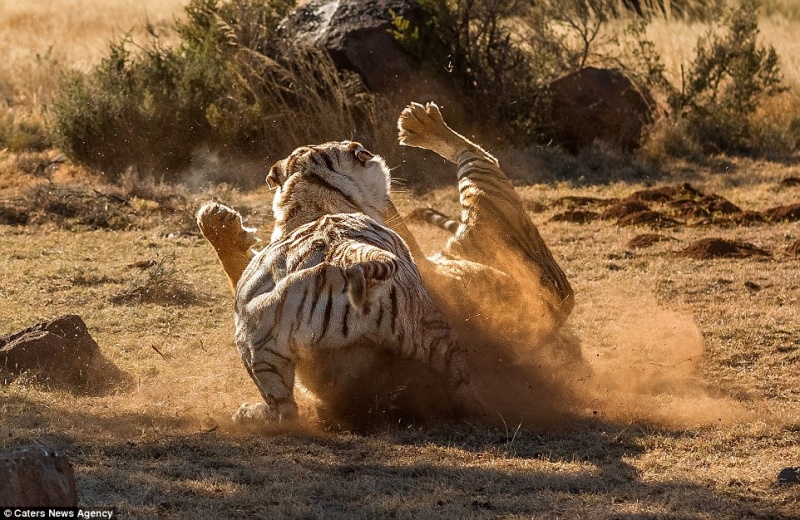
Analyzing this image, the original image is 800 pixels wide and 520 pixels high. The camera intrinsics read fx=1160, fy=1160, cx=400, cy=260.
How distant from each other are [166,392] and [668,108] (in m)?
11.2

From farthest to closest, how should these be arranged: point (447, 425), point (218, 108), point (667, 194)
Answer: point (218, 108)
point (667, 194)
point (447, 425)

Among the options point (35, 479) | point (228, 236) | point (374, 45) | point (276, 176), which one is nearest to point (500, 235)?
point (276, 176)

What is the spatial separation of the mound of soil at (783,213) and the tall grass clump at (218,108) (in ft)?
16.1

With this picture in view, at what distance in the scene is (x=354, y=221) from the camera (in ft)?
19.0

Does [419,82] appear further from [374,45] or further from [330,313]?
[330,313]

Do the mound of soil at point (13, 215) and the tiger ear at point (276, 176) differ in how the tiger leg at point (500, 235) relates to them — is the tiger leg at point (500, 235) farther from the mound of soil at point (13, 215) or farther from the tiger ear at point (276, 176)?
the mound of soil at point (13, 215)

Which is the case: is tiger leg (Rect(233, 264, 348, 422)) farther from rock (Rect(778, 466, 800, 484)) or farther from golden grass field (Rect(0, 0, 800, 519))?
rock (Rect(778, 466, 800, 484))

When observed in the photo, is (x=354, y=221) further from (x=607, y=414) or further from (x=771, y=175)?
(x=771, y=175)

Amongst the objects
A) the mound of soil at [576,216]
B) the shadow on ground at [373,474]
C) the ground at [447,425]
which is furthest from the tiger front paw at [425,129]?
the mound of soil at [576,216]

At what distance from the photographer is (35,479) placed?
11.2 feet

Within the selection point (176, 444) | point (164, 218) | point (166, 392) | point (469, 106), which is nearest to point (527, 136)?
point (469, 106)

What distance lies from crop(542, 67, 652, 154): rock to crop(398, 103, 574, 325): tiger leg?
738 centimetres

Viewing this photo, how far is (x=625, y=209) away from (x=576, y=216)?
586 millimetres

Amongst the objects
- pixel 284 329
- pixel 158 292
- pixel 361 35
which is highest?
pixel 361 35
